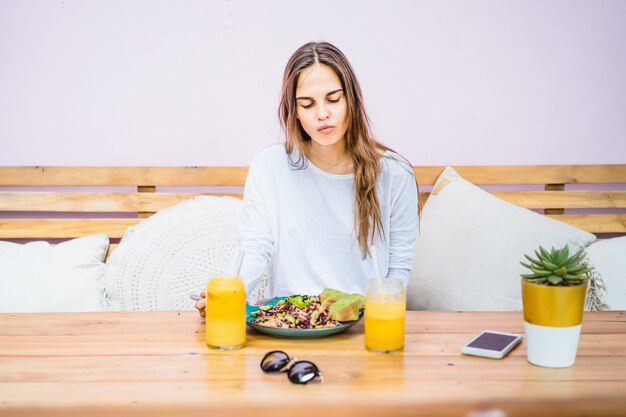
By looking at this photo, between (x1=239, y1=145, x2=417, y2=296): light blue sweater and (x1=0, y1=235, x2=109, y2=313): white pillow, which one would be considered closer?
(x1=239, y1=145, x2=417, y2=296): light blue sweater

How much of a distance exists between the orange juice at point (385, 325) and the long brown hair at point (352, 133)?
0.59m

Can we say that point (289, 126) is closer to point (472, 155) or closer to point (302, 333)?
point (302, 333)

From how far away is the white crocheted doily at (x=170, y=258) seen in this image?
207 centimetres

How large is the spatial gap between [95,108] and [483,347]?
1826 millimetres

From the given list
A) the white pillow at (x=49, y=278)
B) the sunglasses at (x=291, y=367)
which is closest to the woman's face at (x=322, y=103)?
the sunglasses at (x=291, y=367)

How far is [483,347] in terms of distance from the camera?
110 cm

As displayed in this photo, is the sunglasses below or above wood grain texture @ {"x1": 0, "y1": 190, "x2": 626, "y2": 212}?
below

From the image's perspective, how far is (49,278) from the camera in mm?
2025

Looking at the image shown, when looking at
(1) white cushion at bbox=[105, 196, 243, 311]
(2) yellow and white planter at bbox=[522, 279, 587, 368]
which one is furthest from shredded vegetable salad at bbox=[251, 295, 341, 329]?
(1) white cushion at bbox=[105, 196, 243, 311]

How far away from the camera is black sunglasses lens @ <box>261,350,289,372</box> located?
39.3 inches

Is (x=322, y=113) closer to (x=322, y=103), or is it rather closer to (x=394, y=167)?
(x=322, y=103)

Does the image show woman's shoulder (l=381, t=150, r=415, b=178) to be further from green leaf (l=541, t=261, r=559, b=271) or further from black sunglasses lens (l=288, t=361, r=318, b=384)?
black sunglasses lens (l=288, t=361, r=318, b=384)

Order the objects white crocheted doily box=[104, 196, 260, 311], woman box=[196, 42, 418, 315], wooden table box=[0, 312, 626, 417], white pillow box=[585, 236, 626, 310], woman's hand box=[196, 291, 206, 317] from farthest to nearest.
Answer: white crocheted doily box=[104, 196, 260, 311]
white pillow box=[585, 236, 626, 310]
woman box=[196, 42, 418, 315]
woman's hand box=[196, 291, 206, 317]
wooden table box=[0, 312, 626, 417]

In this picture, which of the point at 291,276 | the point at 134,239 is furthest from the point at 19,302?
the point at 291,276
